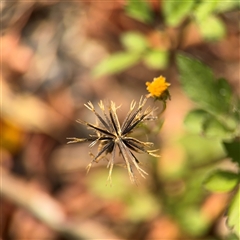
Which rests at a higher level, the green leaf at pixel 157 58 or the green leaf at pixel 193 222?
the green leaf at pixel 157 58

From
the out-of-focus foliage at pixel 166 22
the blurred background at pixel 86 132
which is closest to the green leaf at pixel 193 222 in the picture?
the blurred background at pixel 86 132

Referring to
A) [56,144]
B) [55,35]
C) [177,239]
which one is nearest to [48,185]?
[56,144]

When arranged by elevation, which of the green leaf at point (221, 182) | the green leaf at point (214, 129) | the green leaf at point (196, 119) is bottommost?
the green leaf at point (221, 182)

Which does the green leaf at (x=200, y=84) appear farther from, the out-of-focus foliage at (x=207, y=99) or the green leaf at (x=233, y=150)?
the green leaf at (x=233, y=150)

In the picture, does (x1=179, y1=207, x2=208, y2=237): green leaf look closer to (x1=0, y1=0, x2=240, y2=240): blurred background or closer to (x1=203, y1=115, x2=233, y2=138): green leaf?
(x1=0, y1=0, x2=240, y2=240): blurred background

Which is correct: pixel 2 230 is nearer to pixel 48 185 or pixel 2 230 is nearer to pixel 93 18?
pixel 48 185
